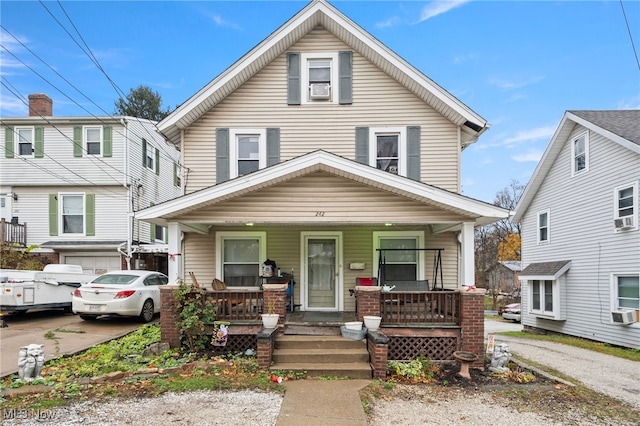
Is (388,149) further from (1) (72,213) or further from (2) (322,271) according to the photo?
(1) (72,213)

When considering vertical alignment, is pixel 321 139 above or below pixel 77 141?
below

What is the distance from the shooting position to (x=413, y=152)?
941 centimetres

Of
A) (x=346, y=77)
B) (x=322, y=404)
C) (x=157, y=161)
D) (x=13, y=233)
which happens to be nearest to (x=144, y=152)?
(x=157, y=161)

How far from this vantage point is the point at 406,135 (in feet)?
31.1

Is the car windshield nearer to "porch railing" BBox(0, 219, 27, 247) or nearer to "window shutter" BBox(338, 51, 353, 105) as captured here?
"porch railing" BBox(0, 219, 27, 247)

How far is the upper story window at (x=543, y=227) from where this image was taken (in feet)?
53.5

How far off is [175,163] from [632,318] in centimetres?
2061

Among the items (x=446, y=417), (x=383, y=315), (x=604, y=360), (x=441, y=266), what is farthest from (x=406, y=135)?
(x=604, y=360)

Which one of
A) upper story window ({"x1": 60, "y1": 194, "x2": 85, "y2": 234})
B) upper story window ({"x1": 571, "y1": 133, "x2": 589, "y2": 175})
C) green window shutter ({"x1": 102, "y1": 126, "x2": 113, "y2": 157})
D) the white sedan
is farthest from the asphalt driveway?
upper story window ({"x1": 571, "y1": 133, "x2": 589, "y2": 175})

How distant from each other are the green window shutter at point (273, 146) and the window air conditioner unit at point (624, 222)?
35.2 feet

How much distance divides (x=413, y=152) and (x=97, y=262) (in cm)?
1363

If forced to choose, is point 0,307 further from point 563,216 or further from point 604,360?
point 563,216

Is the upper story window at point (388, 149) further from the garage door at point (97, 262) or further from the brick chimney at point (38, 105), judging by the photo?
the brick chimney at point (38, 105)

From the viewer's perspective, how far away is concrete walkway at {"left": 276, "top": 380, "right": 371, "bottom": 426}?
Answer: 4.55 meters
